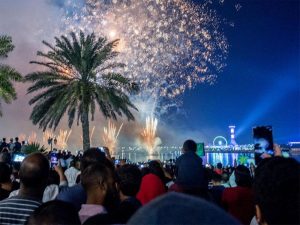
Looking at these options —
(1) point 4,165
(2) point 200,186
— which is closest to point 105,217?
(2) point 200,186

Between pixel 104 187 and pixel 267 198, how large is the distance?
2.08 m

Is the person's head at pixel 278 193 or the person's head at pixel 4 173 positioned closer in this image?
the person's head at pixel 278 193

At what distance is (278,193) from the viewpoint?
1807 millimetres

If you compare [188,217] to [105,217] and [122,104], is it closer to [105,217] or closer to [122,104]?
[105,217]

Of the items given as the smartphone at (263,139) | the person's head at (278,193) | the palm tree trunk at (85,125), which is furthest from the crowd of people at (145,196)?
the palm tree trunk at (85,125)

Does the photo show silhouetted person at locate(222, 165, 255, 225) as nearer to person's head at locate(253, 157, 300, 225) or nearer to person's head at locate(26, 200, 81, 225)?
person's head at locate(26, 200, 81, 225)

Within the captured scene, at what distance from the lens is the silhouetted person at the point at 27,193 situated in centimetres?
Answer: 337

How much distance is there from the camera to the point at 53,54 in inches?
966

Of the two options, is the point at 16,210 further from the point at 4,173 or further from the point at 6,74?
the point at 6,74

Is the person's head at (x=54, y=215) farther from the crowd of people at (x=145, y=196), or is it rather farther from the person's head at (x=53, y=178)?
the person's head at (x=53, y=178)

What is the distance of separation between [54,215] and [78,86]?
73.3ft

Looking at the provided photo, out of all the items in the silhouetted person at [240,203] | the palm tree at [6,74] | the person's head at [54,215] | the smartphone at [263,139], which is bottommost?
the silhouetted person at [240,203]

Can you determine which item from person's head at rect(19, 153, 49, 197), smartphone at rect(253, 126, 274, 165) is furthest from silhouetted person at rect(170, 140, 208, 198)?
smartphone at rect(253, 126, 274, 165)

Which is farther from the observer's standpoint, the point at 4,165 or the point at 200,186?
the point at 4,165
